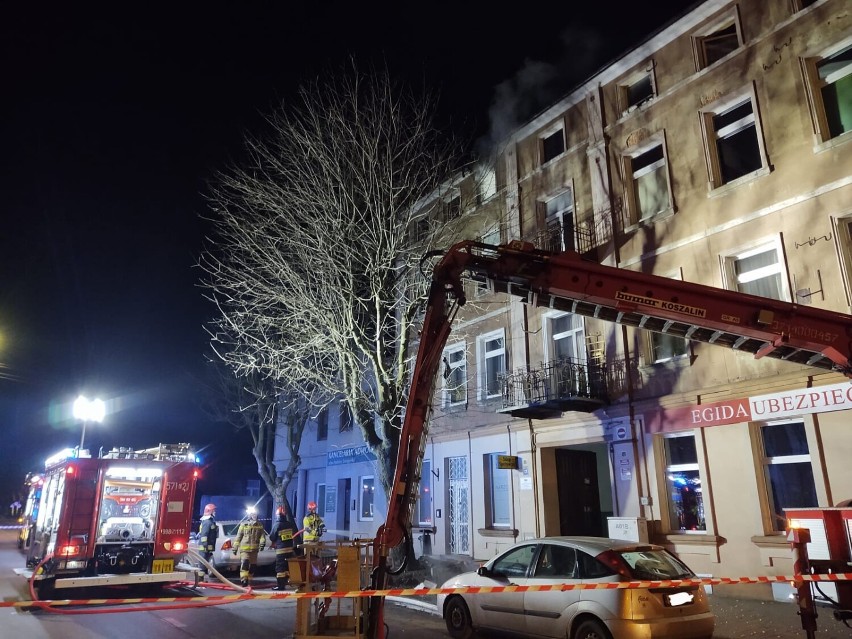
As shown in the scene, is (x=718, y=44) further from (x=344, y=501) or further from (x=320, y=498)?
(x=320, y=498)

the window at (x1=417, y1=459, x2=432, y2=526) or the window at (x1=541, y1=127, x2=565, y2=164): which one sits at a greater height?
the window at (x1=541, y1=127, x2=565, y2=164)

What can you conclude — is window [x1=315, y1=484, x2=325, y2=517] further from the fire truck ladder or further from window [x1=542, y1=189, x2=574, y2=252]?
the fire truck ladder

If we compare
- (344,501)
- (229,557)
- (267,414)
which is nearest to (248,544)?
(229,557)

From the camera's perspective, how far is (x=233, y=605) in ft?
36.8

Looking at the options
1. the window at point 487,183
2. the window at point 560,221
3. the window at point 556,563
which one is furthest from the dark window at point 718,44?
the window at point 556,563

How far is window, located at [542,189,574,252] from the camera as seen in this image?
16.8m

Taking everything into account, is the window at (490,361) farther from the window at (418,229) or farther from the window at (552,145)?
the window at (552,145)

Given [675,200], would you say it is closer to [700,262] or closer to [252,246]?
[700,262]

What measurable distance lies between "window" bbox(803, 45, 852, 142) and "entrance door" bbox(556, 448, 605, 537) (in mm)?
9827

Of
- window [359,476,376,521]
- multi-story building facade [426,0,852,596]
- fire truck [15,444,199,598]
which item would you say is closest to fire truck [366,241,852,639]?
multi-story building facade [426,0,852,596]

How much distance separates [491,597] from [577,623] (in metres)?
1.47

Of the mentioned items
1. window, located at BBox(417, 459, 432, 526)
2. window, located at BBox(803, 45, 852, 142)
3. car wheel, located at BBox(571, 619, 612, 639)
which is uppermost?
window, located at BBox(803, 45, 852, 142)

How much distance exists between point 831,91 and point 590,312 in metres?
8.01

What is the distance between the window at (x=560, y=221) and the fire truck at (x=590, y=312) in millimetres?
8488
